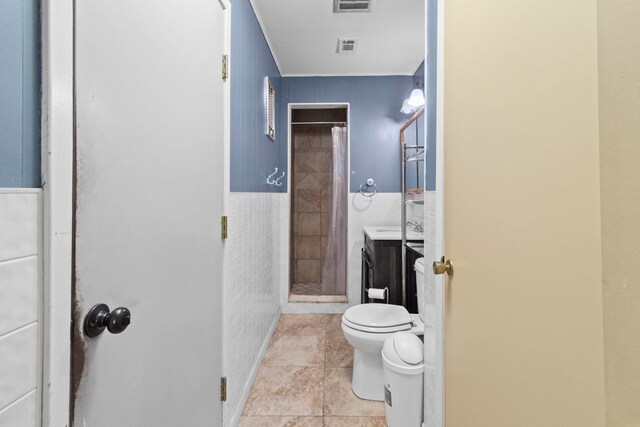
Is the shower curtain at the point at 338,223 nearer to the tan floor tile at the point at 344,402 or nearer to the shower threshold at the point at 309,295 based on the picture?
the shower threshold at the point at 309,295

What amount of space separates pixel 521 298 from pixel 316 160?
11.8 ft

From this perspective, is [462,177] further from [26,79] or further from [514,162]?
[26,79]

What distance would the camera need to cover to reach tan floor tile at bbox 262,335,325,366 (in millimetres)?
2289

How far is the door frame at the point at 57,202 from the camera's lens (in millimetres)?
555

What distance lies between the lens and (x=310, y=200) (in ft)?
13.6

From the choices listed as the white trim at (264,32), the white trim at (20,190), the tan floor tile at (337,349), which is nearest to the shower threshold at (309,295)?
the tan floor tile at (337,349)

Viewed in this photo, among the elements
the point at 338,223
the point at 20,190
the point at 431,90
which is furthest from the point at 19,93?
the point at 338,223

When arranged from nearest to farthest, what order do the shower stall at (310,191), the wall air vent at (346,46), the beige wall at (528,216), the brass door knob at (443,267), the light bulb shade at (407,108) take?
the beige wall at (528,216) < the brass door knob at (443,267) < the wall air vent at (346,46) < the light bulb shade at (407,108) < the shower stall at (310,191)

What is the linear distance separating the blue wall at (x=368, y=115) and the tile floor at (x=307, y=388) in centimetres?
162

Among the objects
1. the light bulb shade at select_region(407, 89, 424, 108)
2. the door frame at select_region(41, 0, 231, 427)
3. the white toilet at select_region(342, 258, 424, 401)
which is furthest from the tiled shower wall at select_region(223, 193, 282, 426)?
the light bulb shade at select_region(407, 89, 424, 108)

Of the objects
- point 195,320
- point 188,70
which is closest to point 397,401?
point 195,320

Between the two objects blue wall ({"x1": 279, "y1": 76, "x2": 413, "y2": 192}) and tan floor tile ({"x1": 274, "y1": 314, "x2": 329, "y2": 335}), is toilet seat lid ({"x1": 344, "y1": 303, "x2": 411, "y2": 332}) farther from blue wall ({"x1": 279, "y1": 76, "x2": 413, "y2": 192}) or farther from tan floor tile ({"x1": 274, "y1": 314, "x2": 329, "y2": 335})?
blue wall ({"x1": 279, "y1": 76, "x2": 413, "y2": 192})

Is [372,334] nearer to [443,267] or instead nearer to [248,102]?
[443,267]

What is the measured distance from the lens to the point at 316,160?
410 cm
